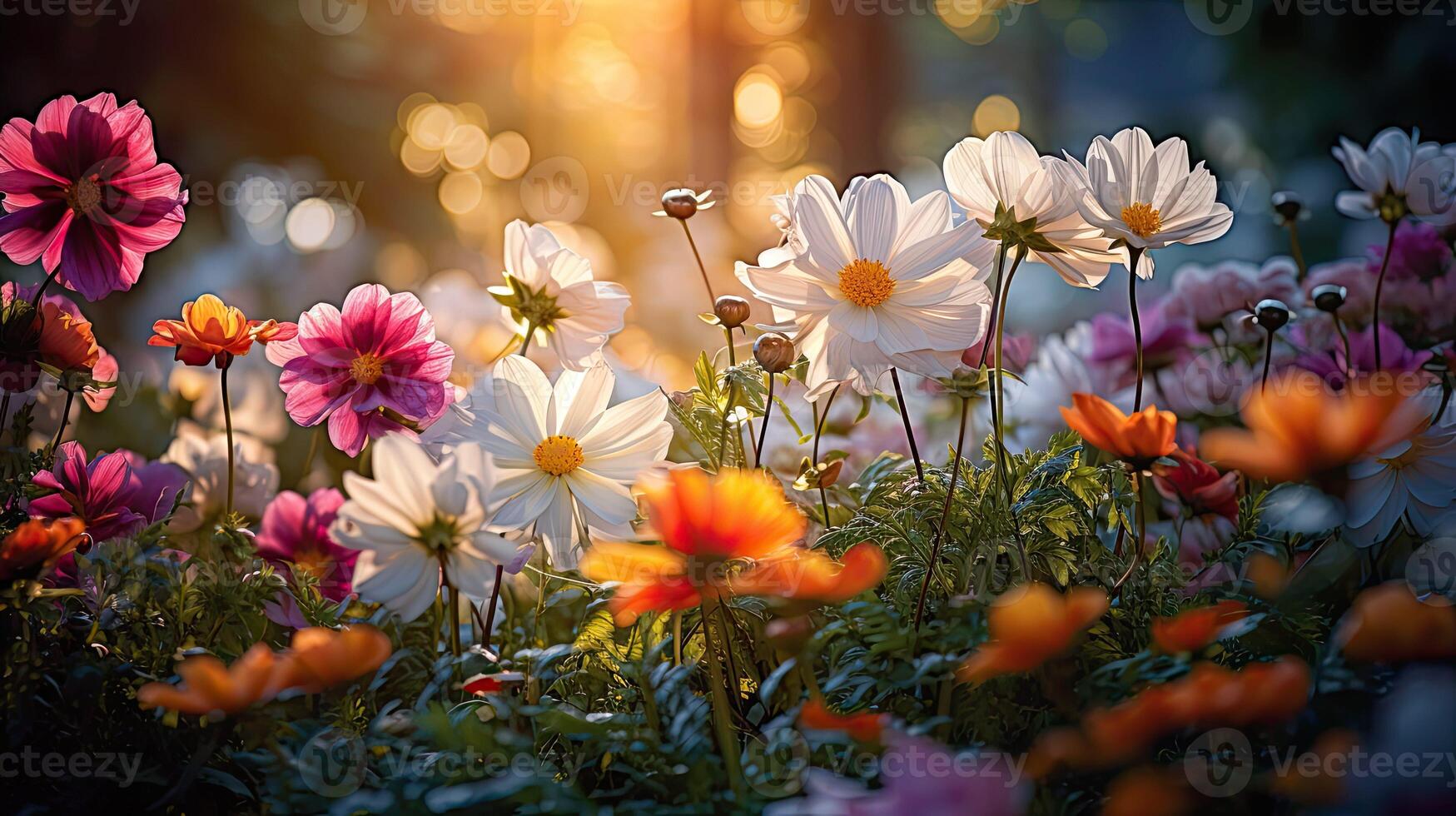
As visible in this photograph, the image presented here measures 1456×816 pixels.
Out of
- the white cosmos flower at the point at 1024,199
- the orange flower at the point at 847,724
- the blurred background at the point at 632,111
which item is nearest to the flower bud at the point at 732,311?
the white cosmos flower at the point at 1024,199

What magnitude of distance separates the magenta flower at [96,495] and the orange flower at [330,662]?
0.94 feet

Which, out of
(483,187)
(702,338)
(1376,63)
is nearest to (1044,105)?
(1376,63)

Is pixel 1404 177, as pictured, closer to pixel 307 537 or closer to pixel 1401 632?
pixel 1401 632

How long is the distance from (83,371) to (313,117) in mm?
1847

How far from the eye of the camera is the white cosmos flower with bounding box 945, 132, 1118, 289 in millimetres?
525

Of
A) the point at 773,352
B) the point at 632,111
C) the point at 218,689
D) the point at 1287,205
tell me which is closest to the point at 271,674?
the point at 218,689

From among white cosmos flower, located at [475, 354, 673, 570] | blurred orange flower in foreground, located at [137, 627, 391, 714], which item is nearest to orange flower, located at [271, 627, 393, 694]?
blurred orange flower in foreground, located at [137, 627, 391, 714]

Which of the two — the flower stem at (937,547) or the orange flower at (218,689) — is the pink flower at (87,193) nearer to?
the orange flower at (218,689)

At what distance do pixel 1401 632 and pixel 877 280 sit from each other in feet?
0.96

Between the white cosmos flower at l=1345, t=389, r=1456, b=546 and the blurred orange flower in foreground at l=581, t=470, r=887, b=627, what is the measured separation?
0.31 meters

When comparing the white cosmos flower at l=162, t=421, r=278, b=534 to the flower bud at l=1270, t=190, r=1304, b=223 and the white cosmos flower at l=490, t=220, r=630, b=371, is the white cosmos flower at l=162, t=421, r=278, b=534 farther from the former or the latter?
the flower bud at l=1270, t=190, r=1304, b=223

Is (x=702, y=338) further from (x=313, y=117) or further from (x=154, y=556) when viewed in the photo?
(x=154, y=556)

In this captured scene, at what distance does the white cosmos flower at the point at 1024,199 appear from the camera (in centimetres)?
52

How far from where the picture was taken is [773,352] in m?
0.52
